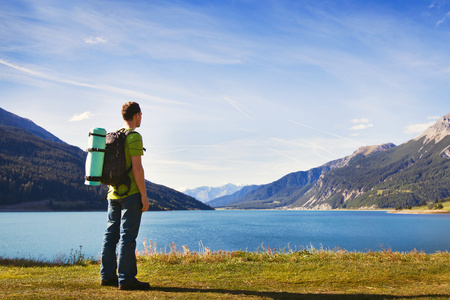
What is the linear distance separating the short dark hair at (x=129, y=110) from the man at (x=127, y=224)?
1.73 feet

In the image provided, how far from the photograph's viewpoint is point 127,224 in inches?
263

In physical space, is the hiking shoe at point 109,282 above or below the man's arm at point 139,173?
below

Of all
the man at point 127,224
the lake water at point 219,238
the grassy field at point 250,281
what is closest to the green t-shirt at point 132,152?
the man at point 127,224

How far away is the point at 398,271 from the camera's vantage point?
859 cm

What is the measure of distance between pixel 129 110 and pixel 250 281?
4749 millimetres

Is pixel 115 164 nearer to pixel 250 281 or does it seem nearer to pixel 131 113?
pixel 131 113

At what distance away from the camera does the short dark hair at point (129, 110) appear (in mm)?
7164

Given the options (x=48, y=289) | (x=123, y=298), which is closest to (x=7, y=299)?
(x=48, y=289)

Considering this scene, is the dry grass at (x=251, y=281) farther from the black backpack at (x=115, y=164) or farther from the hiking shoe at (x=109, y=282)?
the black backpack at (x=115, y=164)

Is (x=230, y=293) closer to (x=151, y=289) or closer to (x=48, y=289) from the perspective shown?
(x=151, y=289)

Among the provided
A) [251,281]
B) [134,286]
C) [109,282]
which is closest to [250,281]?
[251,281]

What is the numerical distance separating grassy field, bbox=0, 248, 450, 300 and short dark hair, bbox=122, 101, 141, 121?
11.6 feet

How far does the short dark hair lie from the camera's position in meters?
7.16

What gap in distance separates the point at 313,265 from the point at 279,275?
1.55 meters
